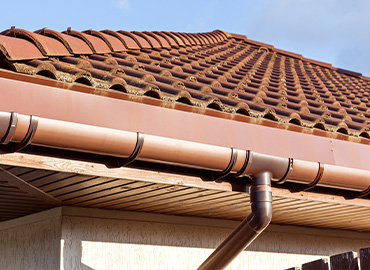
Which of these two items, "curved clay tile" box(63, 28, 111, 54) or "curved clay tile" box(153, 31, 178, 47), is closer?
"curved clay tile" box(63, 28, 111, 54)

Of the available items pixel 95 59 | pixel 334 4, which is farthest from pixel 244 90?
pixel 334 4

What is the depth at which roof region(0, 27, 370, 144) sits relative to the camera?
327 cm

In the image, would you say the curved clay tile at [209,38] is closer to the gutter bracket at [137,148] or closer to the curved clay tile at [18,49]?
the curved clay tile at [18,49]

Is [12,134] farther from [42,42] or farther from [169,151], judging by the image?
[42,42]

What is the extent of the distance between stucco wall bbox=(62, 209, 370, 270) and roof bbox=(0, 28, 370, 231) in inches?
6.7

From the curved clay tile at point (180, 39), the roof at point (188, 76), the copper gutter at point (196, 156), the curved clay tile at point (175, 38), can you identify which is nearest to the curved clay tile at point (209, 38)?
the roof at point (188, 76)

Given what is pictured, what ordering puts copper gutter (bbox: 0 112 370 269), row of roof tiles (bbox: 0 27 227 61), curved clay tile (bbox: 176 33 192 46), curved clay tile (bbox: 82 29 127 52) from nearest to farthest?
1. copper gutter (bbox: 0 112 370 269)
2. row of roof tiles (bbox: 0 27 227 61)
3. curved clay tile (bbox: 82 29 127 52)
4. curved clay tile (bbox: 176 33 192 46)

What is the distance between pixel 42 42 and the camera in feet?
11.8

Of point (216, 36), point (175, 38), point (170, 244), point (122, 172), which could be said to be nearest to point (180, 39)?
point (175, 38)

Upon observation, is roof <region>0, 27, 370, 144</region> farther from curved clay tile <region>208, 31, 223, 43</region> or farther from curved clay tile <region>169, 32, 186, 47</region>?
curved clay tile <region>208, 31, 223, 43</region>

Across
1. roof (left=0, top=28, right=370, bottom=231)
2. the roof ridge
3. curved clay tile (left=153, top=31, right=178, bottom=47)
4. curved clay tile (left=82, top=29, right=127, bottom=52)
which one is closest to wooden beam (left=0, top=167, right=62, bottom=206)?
roof (left=0, top=28, right=370, bottom=231)

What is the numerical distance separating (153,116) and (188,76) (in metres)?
1.24

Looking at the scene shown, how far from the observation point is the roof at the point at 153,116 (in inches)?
117

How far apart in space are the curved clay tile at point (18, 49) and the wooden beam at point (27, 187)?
0.69 metres
